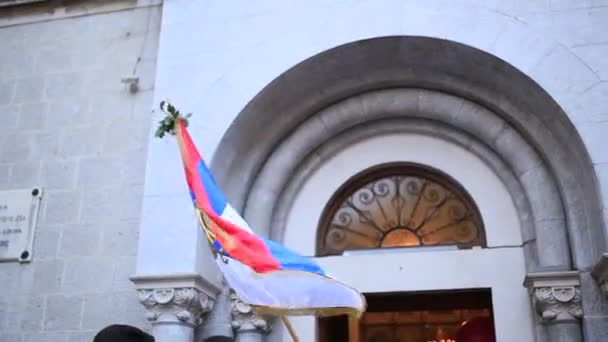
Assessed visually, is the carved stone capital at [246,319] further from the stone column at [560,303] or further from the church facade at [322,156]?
the stone column at [560,303]

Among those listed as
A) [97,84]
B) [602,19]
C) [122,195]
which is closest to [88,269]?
[122,195]

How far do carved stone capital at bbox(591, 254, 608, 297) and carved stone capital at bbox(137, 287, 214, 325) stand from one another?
8.40ft

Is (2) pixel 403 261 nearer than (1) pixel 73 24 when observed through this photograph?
Yes

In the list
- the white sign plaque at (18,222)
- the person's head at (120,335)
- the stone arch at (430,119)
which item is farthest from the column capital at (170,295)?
the person's head at (120,335)

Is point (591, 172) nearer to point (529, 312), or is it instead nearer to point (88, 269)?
point (529, 312)

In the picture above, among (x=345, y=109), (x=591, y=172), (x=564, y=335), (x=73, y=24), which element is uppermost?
(x=73, y=24)

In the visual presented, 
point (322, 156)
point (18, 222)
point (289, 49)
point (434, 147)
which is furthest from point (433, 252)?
point (18, 222)

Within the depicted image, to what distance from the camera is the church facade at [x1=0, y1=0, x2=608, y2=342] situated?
176 inches

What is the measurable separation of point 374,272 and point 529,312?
1128 mm

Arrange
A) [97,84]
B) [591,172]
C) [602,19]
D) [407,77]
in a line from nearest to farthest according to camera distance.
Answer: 1. [591,172]
2. [602,19]
3. [407,77]
4. [97,84]

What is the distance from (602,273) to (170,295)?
2744 mm

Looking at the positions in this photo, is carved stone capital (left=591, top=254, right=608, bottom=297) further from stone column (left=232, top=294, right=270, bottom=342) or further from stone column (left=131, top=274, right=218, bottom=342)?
stone column (left=131, top=274, right=218, bottom=342)

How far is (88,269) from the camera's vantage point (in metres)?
5.03

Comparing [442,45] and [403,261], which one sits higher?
[442,45]
